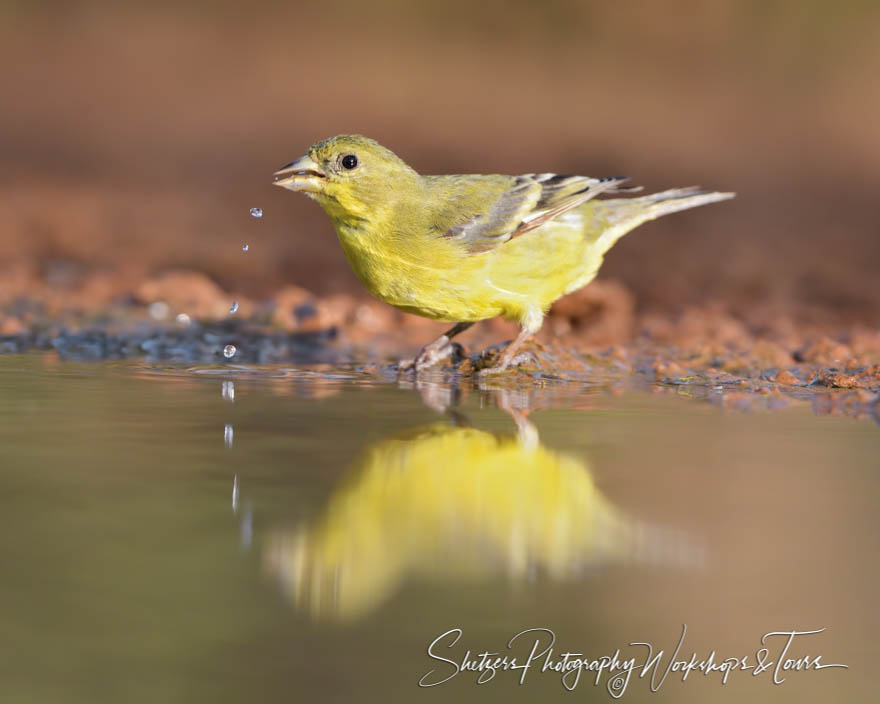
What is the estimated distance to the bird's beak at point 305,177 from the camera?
548 centimetres

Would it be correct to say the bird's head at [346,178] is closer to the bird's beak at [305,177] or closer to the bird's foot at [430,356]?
the bird's beak at [305,177]

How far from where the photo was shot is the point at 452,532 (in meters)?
2.82

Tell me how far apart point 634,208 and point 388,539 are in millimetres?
4088

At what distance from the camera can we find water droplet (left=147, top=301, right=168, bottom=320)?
753cm

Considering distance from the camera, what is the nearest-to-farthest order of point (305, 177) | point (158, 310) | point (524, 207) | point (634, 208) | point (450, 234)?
point (305, 177) < point (450, 234) < point (524, 207) < point (634, 208) < point (158, 310)

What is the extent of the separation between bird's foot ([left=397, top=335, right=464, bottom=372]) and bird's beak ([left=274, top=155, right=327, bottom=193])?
0.94 metres

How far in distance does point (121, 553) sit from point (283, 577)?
1.35 ft

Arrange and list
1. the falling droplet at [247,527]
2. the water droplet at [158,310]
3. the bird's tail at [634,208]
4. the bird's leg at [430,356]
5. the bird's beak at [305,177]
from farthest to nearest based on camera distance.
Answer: the water droplet at [158,310] < the bird's tail at [634,208] < the bird's leg at [430,356] < the bird's beak at [305,177] < the falling droplet at [247,527]

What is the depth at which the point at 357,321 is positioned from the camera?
24.7 ft

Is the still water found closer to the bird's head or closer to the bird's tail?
the bird's head

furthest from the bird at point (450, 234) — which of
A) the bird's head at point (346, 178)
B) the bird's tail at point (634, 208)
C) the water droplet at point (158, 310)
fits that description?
the water droplet at point (158, 310)

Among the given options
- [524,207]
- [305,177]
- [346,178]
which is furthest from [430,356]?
[305,177]

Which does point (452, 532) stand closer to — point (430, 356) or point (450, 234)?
point (450, 234)

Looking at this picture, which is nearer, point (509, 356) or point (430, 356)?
point (509, 356)
